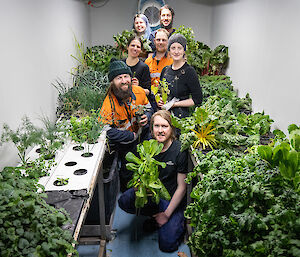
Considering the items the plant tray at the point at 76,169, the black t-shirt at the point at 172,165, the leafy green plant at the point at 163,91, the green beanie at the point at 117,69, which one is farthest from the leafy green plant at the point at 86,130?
the leafy green plant at the point at 163,91

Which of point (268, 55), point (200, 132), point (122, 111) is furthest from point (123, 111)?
point (268, 55)

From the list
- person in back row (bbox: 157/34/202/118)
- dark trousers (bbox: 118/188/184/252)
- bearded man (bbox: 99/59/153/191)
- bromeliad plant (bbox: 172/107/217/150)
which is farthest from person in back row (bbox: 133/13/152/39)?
dark trousers (bbox: 118/188/184/252)

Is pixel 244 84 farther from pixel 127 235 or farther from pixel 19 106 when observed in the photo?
pixel 19 106

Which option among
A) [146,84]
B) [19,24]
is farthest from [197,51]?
[19,24]

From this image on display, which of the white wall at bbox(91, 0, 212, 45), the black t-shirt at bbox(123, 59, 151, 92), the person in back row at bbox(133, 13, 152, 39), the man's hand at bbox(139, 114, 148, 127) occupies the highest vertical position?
the white wall at bbox(91, 0, 212, 45)

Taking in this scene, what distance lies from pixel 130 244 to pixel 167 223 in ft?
1.40

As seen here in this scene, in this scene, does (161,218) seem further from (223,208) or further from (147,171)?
(223,208)

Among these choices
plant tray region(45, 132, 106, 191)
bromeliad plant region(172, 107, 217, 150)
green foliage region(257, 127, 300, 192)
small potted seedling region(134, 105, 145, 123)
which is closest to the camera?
green foliage region(257, 127, 300, 192)

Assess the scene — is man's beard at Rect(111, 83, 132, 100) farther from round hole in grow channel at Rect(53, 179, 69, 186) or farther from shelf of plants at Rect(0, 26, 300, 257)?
round hole in grow channel at Rect(53, 179, 69, 186)

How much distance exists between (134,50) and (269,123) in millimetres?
1815

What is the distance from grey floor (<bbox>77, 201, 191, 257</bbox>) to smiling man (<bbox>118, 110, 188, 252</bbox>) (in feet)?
0.35

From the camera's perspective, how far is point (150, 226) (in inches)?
119

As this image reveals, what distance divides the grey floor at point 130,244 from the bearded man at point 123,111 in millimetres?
755

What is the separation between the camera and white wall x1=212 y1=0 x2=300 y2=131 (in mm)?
2471
